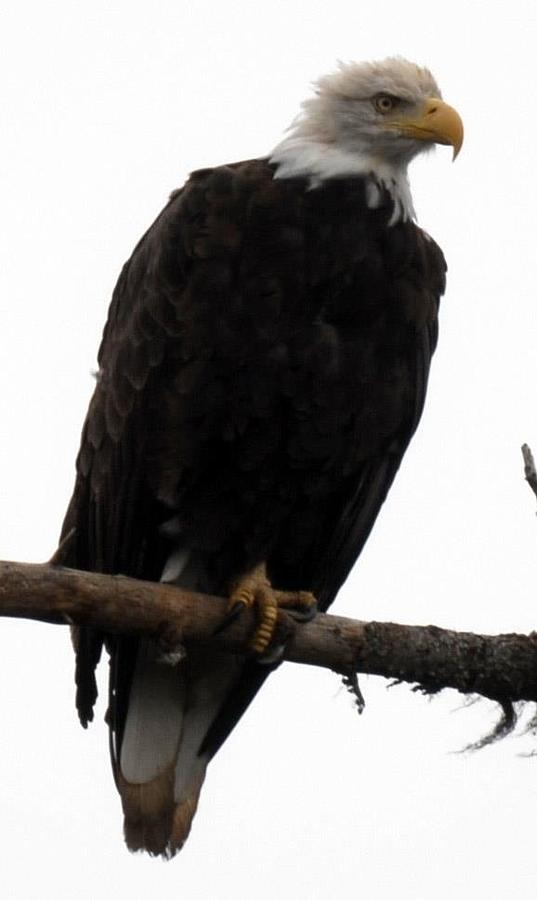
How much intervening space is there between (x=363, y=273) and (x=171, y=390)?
2.47ft

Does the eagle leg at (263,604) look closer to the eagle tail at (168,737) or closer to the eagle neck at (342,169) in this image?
the eagle tail at (168,737)

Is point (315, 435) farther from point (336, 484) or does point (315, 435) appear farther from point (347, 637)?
point (347, 637)

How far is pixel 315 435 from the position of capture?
17.4 ft

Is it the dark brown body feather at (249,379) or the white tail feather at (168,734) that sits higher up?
the dark brown body feather at (249,379)

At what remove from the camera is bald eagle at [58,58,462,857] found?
17.1 feet

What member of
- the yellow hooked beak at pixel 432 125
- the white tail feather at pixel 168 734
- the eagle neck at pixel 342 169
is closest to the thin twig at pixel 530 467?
the eagle neck at pixel 342 169

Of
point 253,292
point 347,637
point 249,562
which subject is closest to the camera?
point 347,637

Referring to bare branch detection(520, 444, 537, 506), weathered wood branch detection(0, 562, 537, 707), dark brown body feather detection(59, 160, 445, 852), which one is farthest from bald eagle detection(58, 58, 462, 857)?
bare branch detection(520, 444, 537, 506)

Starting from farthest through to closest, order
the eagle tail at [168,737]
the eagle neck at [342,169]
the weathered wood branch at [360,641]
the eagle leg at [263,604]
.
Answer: the eagle tail at [168,737], the eagle neck at [342,169], the eagle leg at [263,604], the weathered wood branch at [360,641]

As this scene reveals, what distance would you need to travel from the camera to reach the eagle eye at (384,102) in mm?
5711

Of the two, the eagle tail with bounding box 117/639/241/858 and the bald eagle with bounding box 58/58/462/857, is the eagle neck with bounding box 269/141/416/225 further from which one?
the eagle tail with bounding box 117/639/241/858

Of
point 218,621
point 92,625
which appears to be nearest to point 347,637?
point 218,621

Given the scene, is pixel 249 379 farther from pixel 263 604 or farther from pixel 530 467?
pixel 530 467

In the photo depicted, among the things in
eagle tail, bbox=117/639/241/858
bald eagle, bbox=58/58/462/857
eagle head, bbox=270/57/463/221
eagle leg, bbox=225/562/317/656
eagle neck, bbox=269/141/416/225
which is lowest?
eagle tail, bbox=117/639/241/858
